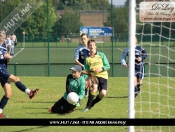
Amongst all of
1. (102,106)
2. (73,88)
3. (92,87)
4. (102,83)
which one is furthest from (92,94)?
(102,106)

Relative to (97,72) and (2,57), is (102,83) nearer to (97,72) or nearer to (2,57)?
(97,72)

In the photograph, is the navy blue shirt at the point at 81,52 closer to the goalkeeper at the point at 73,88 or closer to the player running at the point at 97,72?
the player running at the point at 97,72

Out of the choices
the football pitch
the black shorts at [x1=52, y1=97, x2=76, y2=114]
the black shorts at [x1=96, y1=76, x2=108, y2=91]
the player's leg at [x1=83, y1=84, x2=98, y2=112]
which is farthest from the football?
the football pitch

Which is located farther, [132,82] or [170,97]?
[170,97]

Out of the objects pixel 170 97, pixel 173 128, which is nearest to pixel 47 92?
pixel 170 97

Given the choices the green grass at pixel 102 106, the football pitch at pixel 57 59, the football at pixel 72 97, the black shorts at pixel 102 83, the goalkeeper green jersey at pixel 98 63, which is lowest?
the football pitch at pixel 57 59

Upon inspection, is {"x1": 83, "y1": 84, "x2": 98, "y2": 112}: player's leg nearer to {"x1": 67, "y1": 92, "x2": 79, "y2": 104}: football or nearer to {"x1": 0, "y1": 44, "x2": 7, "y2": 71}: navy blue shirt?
{"x1": 67, "y1": 92, "x2": 79, "y2": 104}: football

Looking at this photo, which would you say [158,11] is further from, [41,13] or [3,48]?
[41,13]

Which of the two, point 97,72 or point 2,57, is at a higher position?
point 2,57

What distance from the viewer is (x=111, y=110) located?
11352mm

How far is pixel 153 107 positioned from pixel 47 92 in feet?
14.4

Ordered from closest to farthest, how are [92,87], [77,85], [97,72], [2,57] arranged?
[2,57]
[77,85]
[97,72]
[92,87]

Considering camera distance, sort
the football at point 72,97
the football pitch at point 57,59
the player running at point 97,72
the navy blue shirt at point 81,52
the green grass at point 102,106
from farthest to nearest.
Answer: the football pitch at point 57,59, the navy blue shirt at point 81,52, the player running at point 97,72, the football at point 72,97, the green grass at point 102,106

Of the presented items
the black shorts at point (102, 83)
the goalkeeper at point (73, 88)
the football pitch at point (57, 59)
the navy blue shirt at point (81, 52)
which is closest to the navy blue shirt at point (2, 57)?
the goalkeeper at point (73, 88)
